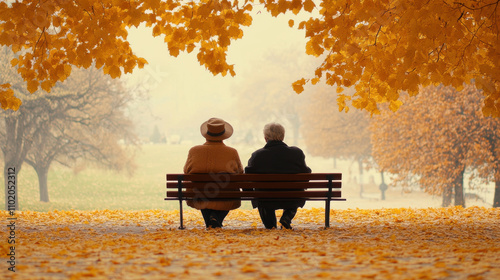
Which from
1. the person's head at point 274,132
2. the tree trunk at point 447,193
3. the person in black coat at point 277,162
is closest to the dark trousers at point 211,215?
the person in black coat at point 277,162

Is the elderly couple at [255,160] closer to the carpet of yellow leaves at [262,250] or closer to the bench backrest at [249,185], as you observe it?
the bench backrest at [249,185]

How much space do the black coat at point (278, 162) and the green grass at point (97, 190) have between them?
57.2ft

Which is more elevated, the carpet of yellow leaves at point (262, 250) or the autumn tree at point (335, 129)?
the autumn tree at point (335, 129)

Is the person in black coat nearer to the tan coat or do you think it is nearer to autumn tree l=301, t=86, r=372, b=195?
the tan coat

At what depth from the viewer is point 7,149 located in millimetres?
20438

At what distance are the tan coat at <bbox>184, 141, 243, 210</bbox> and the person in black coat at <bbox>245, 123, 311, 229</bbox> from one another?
29 cm

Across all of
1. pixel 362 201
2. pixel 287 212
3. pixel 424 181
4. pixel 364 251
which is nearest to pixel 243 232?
pixel 287 212

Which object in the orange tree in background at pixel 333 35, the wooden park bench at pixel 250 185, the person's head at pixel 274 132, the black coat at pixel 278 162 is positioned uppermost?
the orange tree in background at pixel 333 35

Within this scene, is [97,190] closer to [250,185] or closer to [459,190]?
[459,190]

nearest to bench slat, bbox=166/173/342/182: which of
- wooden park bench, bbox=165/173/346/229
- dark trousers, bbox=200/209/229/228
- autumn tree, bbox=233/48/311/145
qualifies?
wooden park bench, bbox=165/173/346/229

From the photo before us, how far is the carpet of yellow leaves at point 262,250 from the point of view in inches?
170

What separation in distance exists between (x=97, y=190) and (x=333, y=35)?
2503 cm

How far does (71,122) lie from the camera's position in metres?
23.0

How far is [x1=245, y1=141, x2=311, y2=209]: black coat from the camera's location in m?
7.54
